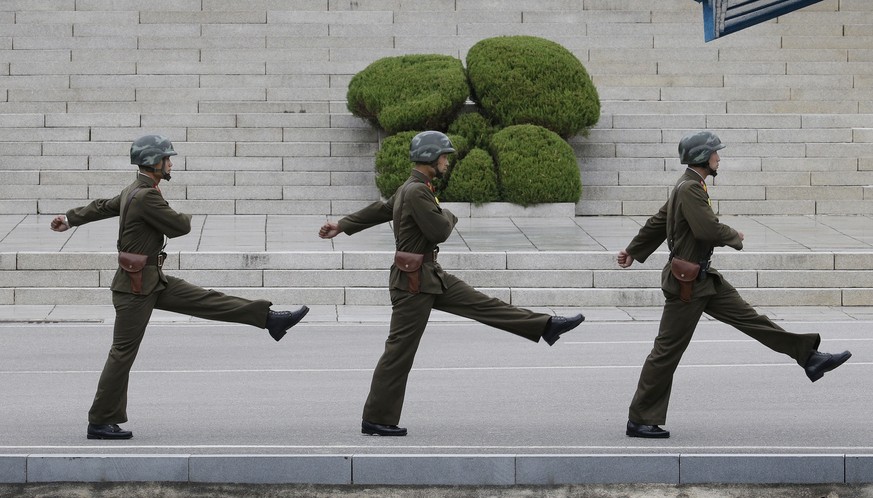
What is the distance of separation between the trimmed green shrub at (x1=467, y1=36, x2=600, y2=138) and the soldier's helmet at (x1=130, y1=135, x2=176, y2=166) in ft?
34.1

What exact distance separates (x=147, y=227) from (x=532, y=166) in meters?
9.85

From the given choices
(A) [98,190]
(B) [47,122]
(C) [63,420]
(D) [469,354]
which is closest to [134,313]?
(C) [63,420]

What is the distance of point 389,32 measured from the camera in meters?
22.0

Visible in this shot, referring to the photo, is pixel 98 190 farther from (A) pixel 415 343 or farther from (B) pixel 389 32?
(A) pixel 415 343

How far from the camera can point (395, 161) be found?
16672 mm

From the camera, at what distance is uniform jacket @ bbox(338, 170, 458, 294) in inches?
285

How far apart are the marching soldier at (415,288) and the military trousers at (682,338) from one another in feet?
1.69

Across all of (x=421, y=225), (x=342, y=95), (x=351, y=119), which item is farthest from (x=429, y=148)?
(x=342, y=95)

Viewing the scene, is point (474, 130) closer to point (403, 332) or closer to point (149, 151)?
point (403, 332)

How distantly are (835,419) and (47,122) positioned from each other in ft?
45.2

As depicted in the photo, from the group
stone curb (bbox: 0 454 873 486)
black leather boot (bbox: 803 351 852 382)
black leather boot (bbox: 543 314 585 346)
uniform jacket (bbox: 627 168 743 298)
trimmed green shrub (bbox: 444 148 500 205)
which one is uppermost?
trimmed green shrub (bbox: 444 148 500 205)

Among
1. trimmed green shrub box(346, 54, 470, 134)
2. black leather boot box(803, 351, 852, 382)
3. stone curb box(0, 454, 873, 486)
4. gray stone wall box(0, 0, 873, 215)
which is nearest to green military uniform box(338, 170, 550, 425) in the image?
stone curb box(0, 454, 873, 486)

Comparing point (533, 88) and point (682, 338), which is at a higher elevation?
point (533, 88)

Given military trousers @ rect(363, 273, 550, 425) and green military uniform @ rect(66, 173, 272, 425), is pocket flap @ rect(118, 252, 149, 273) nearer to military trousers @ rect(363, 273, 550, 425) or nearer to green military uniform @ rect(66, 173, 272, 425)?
green military uniform @ rect(66, 173, 272, 425)
